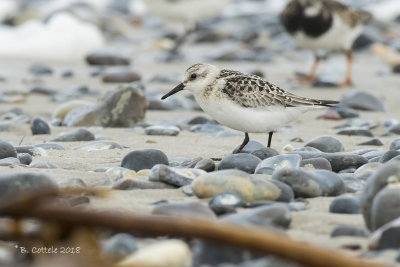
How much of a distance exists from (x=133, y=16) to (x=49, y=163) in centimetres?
1140

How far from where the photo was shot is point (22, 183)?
256cm

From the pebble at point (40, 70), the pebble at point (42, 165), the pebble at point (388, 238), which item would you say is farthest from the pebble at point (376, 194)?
the pebble at point (40, 70)

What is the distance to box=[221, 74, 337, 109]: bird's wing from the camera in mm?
3906

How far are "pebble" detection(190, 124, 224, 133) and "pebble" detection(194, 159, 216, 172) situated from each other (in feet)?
5.10

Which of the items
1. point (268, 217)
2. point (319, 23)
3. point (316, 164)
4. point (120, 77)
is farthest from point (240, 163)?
point (319, 23)

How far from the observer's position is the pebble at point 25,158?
3.51 metres

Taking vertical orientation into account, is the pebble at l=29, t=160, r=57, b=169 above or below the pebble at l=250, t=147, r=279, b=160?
below

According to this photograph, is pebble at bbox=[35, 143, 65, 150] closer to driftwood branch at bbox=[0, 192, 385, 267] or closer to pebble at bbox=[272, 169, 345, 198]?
pebble at bbox=[272, 169, 345, 198]

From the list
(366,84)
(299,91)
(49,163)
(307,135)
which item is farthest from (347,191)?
(366,84)

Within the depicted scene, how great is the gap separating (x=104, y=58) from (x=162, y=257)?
689 centimetres

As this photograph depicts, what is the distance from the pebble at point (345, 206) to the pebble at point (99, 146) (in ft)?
5.53

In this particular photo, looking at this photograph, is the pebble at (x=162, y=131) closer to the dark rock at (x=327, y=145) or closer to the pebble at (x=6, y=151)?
the dark rock at (x=327, y=145)

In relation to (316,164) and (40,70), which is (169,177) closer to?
(316,164)

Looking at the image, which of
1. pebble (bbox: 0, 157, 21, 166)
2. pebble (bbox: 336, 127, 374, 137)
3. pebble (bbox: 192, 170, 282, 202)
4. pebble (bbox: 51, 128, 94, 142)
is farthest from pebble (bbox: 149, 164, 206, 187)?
pebble (bbox: 336, 127, 374, 137)
